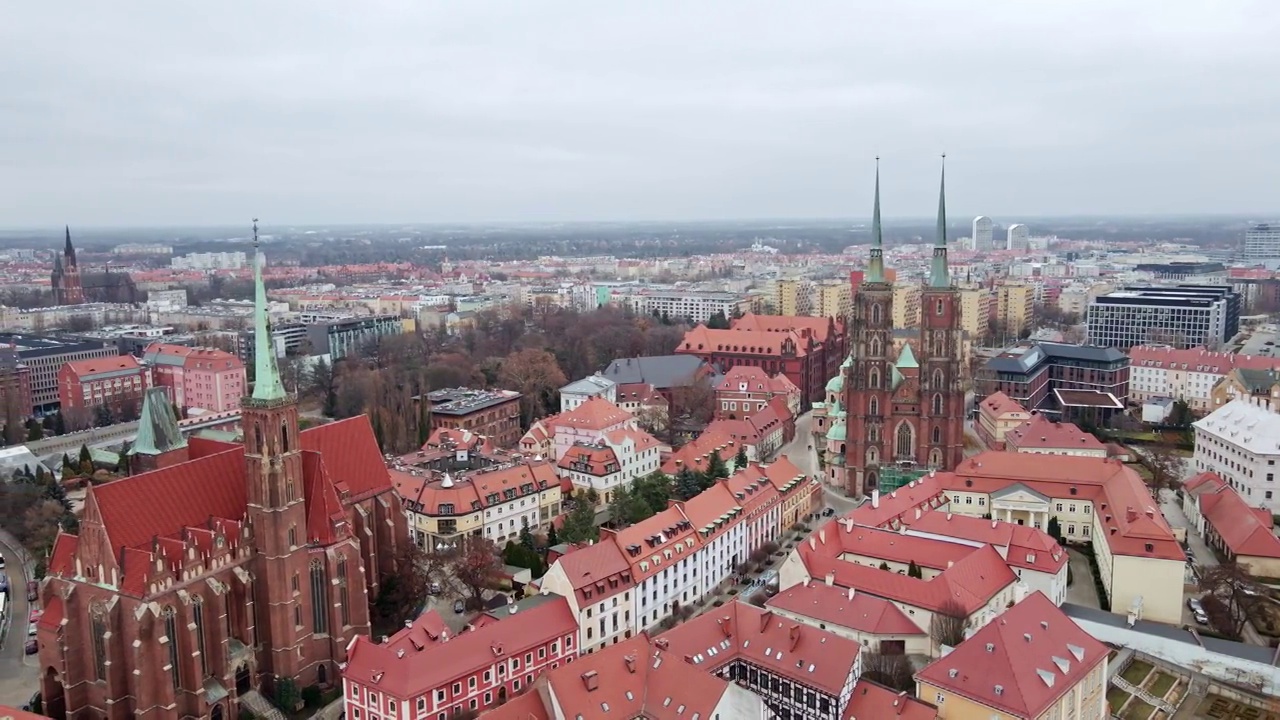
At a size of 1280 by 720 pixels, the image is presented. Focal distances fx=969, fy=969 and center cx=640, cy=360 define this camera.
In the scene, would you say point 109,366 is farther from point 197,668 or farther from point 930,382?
point 930,382

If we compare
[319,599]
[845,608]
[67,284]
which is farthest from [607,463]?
[67,284]

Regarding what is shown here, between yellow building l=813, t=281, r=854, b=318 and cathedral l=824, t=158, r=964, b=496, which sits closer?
cathedral l=824, t=158, r=964, b=496

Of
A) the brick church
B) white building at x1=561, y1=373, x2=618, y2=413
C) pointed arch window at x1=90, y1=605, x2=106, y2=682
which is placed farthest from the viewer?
white building at x1=561, y1=373, x2=618, y2=413

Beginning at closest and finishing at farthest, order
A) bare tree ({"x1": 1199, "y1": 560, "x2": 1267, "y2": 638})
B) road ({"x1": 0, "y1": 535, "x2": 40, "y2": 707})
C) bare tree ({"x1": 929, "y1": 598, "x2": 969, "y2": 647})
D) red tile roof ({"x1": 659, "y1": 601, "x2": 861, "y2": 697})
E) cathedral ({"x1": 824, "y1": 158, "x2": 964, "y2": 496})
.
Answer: red tile roof ({"x1": 659, "y1": 601, "x2": 861, "y2": 697}), bare tree ({"x1": 929, "y1": 598, "x2": 969, "y2": 647}), road ({"x1": 0, "y1": 535, "x2": 40, "y2": 707}), bare tree ({"x1": 1199, "y1": 560, "x2": 1267, "y2": 638}), cathedral ({"x1": 824, "y1": 158, "x2": 964, "y2": 496})

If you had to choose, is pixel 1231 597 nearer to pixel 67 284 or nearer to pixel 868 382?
pixel 868 382

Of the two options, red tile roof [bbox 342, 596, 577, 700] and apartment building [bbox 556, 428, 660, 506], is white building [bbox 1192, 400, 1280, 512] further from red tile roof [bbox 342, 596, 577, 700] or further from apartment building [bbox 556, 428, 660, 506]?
red tile roof [bbox 342, 596, 577, 700]

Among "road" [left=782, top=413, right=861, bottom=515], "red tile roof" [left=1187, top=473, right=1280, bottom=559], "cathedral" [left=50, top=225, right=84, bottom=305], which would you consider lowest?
"road" [left=782, top=413, right=861, bottom=515]

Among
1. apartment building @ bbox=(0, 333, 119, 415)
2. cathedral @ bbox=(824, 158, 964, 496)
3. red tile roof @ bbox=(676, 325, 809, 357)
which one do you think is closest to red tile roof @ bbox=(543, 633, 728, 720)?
cathedral @ bbox=(824, 158, 964, 496)
